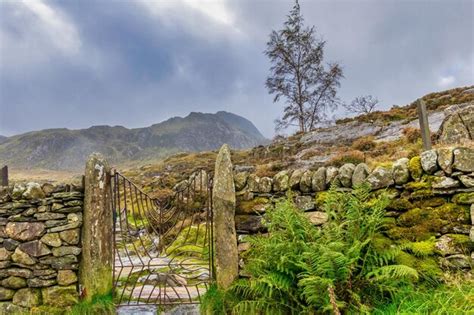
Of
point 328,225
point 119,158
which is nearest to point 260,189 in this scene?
point 328,225

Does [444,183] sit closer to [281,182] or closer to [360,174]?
[360,174]

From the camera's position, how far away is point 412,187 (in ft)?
14.2

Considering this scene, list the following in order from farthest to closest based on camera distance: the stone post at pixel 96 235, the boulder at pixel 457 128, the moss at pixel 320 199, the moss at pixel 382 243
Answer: the boulder at pixel 457 128 → the stone post at pixel 96 235 → the moss at pixel 320 199 → the moss at pixel 382 243

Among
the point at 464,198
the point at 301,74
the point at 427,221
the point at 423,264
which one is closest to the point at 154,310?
the point at 423,264

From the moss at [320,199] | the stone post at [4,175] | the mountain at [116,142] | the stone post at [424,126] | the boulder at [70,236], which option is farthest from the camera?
the mountain at [116,142]

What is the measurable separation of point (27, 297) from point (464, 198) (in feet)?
18.1

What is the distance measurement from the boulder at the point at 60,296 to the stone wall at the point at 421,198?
2.30m

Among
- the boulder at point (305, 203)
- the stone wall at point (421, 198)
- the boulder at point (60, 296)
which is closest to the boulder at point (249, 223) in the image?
the stone wall at point (421, 198)

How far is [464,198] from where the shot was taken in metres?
4.01

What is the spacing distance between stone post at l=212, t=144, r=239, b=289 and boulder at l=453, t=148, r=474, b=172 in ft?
8.70

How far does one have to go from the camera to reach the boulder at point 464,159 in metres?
3.96

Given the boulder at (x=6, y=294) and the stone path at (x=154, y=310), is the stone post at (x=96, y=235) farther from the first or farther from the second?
the boulder at (x=6, y=294)

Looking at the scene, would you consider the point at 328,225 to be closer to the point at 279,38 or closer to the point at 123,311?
the point at 123,311

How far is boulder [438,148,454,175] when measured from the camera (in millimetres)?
4081
